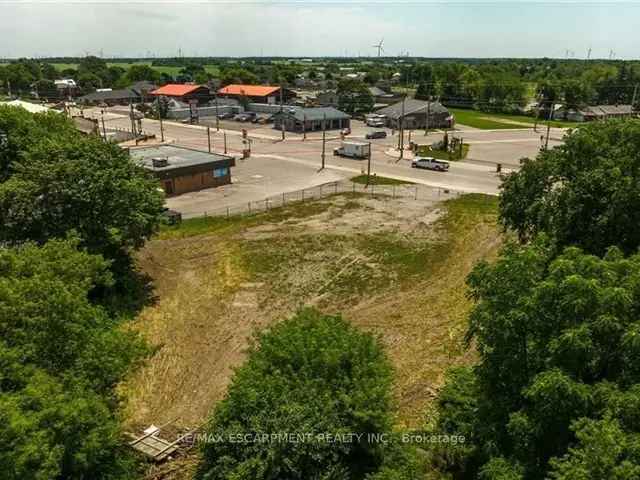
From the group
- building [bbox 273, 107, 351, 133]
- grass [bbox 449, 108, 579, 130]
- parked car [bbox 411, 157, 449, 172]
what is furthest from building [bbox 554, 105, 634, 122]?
parked car [bbox 411, 157, 449, 172]

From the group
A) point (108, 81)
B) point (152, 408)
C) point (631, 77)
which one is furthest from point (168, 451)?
point (108, 81)

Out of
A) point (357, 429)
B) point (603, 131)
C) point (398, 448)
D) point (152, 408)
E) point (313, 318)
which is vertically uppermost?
point (603, 131)

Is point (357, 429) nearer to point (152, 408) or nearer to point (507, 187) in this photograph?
point (152, 408)

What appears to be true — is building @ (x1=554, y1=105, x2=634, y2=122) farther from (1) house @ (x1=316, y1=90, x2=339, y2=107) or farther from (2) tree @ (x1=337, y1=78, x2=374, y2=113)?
(1) house @ (x1=316, y1=90, x2=339, y2=107)

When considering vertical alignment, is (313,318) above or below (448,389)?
above

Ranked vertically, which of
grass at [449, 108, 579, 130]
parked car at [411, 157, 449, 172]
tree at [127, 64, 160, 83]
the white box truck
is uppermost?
tree at [127, 64, 160, 83]

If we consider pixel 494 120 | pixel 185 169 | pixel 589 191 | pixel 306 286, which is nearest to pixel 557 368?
pixel 589 191
